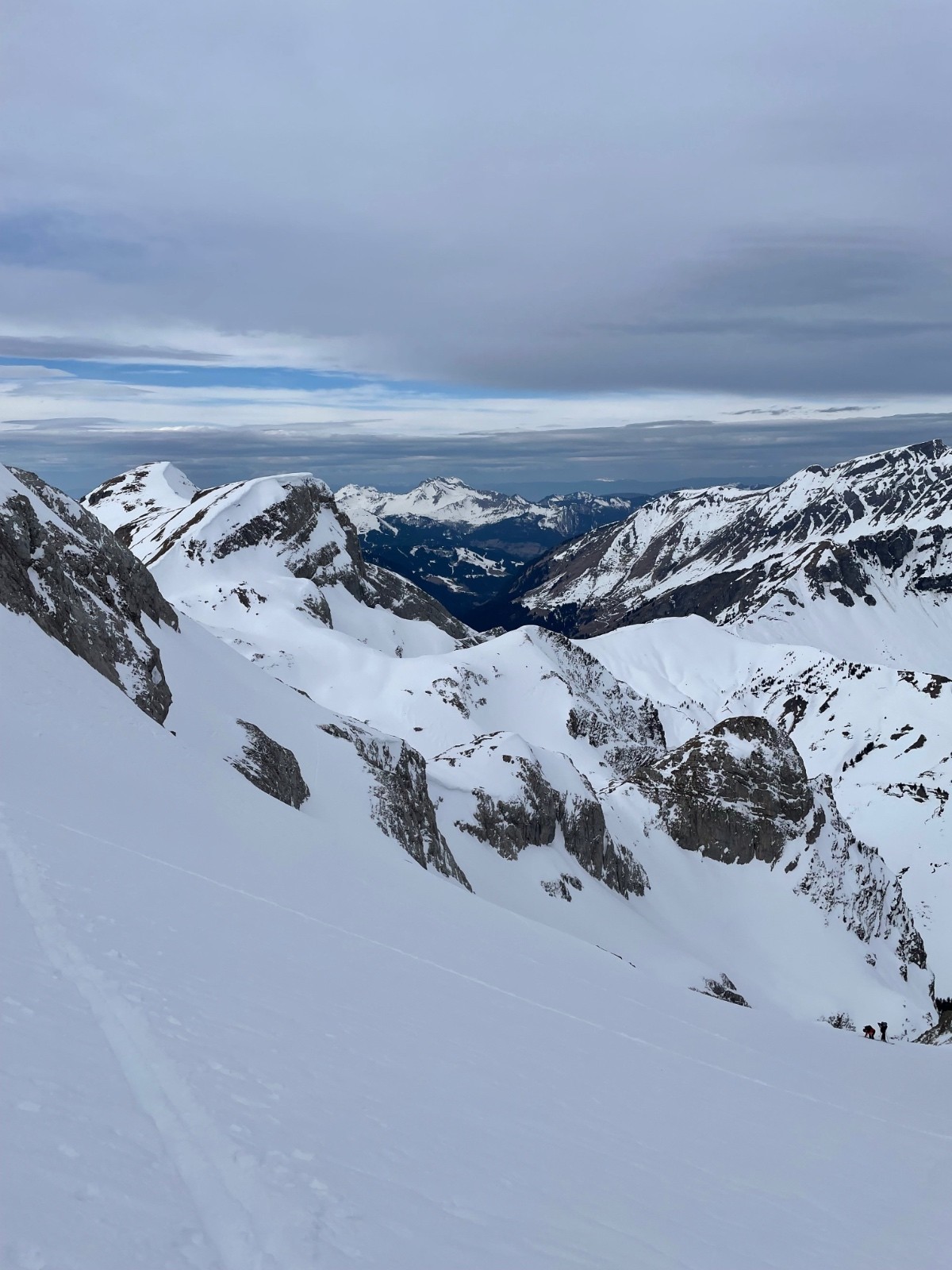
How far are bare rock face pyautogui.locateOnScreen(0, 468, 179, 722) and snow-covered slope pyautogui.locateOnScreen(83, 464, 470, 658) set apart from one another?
62835 millimetres

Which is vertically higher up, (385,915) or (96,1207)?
(96,1207)

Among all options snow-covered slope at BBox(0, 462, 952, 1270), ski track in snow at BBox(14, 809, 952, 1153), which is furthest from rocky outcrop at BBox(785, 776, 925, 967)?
ski track in snow at BBox(14, 809, 952, 1153)

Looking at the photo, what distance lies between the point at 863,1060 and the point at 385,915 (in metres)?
14.7

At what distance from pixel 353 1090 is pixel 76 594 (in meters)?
32.3

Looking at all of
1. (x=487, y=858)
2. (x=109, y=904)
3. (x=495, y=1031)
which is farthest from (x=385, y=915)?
(x=487, y=858)

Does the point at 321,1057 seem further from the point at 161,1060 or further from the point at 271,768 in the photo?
the point at 271,768

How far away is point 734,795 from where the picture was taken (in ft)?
274

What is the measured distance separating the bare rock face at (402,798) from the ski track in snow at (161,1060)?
983 inches

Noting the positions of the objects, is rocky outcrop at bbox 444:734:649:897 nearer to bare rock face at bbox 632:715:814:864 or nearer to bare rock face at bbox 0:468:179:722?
bare rock face at bbox 632:715:814:864

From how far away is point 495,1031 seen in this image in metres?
14.1

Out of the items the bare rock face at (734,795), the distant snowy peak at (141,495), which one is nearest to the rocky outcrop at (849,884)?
the bare rock face at (734,795)

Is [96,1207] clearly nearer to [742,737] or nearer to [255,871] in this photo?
[255,871]

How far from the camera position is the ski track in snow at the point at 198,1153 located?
580cm

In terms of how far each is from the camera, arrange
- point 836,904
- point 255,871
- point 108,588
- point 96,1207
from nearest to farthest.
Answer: point 96,1207 → point 255,871 → point 108,588 → point 836,904
